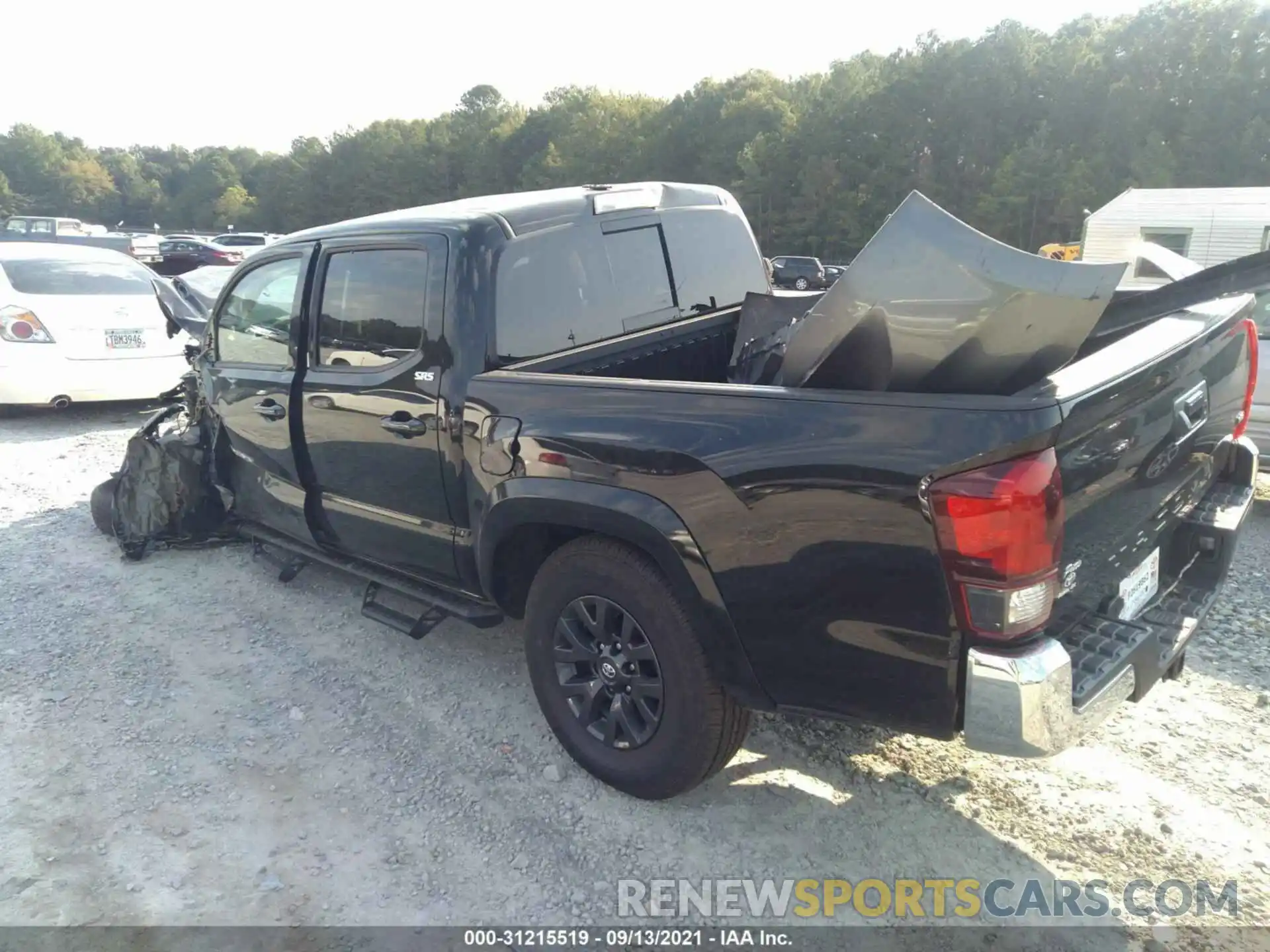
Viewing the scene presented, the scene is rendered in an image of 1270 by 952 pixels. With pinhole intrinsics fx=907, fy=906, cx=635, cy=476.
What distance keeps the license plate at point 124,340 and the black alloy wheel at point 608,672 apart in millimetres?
6961

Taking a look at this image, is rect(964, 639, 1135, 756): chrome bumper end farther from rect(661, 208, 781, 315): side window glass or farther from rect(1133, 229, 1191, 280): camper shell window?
rect(1133, 229, 1191, 280): camper shell window

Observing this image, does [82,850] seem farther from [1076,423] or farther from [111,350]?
[111,350]

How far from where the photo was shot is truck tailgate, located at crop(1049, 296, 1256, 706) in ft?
7.50

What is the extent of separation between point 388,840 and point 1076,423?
237 cm

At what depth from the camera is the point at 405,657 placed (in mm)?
4133

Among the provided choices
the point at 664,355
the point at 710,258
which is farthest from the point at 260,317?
the point at 710,258

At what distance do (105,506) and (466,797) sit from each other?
12.1 ft

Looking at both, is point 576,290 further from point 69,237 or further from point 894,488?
point 69,237

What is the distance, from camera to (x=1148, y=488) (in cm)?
268

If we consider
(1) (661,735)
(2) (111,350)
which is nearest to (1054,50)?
(2) (111,350)

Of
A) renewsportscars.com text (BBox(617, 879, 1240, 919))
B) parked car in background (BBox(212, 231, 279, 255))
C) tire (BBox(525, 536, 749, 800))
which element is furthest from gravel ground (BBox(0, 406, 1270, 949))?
parked car in background (BBox(212, 231, 279, 255))

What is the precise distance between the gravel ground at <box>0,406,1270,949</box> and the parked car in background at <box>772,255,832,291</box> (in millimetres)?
25259

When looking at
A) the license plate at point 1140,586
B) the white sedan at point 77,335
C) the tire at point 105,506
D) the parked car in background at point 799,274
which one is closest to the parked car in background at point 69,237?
the parked car in background at point 799,274

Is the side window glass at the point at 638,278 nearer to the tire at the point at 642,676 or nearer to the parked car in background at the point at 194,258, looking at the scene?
the tire at the point at 642,676
